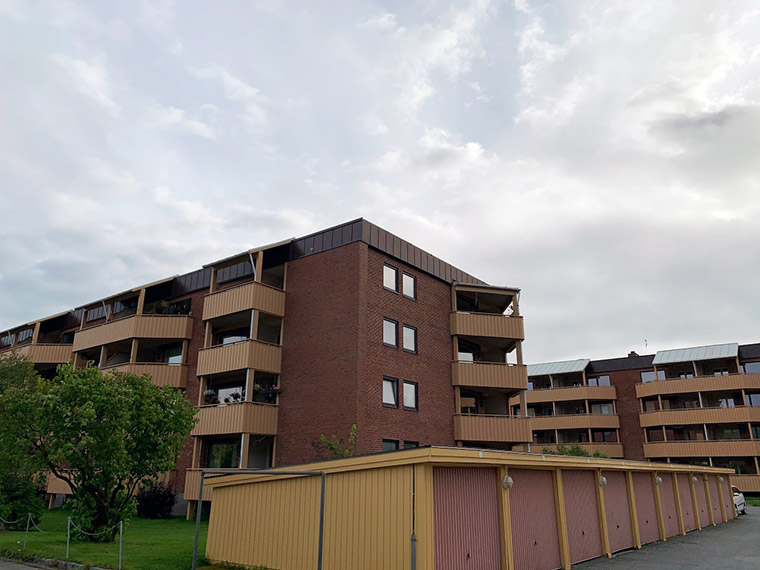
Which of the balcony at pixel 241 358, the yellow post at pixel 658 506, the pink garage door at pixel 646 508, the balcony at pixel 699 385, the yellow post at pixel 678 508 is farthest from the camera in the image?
the balcony at pixel 699 385

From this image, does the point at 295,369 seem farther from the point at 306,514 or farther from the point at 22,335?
the point at 22,335

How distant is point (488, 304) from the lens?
36406 mm

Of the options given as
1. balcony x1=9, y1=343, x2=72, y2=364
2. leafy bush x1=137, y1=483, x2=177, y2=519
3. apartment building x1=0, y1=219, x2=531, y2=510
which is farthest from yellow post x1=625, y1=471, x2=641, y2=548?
balcony x1=9, y1=343, x2=72, y2=364

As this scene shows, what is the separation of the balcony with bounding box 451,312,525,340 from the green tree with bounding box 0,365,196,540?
16.6m

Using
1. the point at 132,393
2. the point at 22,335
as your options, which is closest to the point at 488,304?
the point at 132,393

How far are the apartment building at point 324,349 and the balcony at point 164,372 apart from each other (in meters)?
0.06

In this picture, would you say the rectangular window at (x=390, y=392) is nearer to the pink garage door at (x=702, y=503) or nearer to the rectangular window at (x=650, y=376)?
the pink garage door at (x=702, y=503)

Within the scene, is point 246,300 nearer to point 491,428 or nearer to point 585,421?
point 491,428

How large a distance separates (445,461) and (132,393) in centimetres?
1122

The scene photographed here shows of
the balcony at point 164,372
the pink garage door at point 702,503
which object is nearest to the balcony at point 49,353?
the balcony at point 164,372

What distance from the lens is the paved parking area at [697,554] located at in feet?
53.2

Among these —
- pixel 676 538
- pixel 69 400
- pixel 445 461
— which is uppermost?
pixel 69 400

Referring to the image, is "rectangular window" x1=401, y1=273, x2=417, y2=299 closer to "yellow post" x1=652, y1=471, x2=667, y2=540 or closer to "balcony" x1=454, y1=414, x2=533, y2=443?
"balcony" x1=454, y1=414, x2=533, y2=443

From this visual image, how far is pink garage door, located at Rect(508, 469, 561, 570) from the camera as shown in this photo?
559 inches
